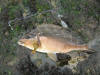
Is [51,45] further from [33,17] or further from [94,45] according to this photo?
[33,17]

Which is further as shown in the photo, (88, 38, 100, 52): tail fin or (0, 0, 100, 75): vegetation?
(0, 0, 100, 75): vegetation

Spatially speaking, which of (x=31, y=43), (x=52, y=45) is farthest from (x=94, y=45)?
(x=31, y=43)

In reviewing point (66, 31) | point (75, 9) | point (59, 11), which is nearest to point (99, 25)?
point (75, 9)

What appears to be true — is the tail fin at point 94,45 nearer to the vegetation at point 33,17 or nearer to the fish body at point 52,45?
the fish body at point 52,45

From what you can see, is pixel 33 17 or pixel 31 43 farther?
pixel 33 17

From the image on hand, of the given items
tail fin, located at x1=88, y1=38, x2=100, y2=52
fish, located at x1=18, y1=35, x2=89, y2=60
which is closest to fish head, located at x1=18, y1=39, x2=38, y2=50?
fish, located at x1=18, y1=35, x2=89, y2=60

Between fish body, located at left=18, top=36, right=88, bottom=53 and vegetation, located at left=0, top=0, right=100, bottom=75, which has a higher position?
fish body, located at left=18, top=36, right=88, bottom=53

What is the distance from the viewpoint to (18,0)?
120 inches

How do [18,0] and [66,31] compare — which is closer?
[66,31]

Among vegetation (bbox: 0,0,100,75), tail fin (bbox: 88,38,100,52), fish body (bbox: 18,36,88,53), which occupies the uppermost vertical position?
fish body (bbox: 18,36,88,53)

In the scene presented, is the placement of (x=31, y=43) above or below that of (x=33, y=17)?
above

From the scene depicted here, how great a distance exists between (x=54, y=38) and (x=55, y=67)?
Answer: 1.53 meters

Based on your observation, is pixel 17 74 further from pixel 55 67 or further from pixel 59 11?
pixel 59 11

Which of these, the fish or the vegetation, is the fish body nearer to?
the fish
